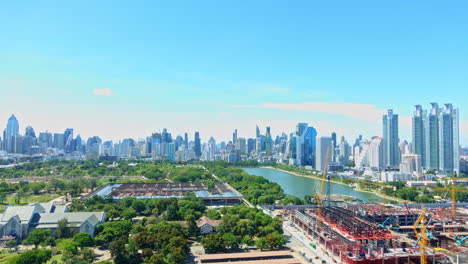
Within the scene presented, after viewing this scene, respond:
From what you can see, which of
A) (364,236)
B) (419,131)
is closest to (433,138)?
(419,131)

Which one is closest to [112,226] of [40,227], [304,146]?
[40,227]

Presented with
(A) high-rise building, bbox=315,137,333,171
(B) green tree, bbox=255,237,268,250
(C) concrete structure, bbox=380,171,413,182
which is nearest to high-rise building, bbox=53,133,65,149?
(A) high-rise building, bbox=315,137,333,171

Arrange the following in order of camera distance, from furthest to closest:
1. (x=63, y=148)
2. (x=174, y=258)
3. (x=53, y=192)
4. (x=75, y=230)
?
(x=63, y=148)
(x=53, y=192)
(x=75, y=230)
(x=174, y=258)

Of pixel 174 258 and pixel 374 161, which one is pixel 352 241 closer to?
pixel 174 258

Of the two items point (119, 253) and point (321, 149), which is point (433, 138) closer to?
point (321, 149)

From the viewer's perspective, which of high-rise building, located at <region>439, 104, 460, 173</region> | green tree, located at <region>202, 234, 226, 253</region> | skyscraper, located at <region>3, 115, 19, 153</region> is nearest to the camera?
green tree, located at <region>202, 234, 226, 253</region>

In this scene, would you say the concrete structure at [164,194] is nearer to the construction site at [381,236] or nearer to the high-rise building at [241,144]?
the construction site at [381,236]

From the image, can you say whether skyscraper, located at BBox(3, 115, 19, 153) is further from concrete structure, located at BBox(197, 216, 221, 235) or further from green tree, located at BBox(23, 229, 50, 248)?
concrete structure, located at BBox(197, 216, 221, 235)
